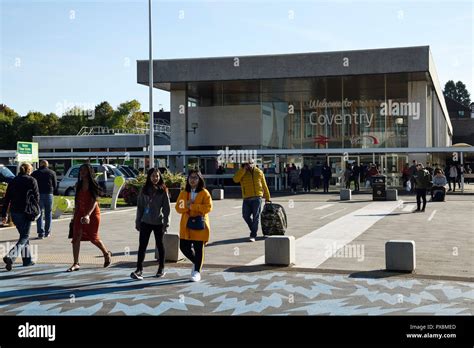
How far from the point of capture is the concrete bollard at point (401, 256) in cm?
984

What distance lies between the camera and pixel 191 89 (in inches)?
1620

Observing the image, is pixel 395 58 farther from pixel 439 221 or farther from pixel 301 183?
pixel 439 221

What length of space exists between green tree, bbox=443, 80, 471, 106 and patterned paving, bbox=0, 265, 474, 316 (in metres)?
156

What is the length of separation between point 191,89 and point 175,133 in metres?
3.08

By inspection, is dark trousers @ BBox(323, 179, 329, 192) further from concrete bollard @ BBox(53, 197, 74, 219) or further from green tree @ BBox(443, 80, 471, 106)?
green tree @ BBox(443, 80, 471, 106)

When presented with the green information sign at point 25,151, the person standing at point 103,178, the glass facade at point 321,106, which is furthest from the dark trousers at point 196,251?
the glass facade at point 321,106

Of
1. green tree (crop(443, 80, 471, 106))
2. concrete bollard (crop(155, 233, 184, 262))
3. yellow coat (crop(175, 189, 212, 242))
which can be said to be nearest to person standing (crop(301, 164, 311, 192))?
concrete bollard (crop(155, 233, 184, 262))

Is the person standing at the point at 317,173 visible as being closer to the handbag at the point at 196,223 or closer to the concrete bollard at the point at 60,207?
the concrete bollard at the point at 60,207

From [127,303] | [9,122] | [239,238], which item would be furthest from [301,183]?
[9,122]

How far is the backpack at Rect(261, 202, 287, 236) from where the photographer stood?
13938 millimetres

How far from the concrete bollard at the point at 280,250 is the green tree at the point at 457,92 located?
155122 millimetres

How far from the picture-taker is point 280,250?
1054cm
